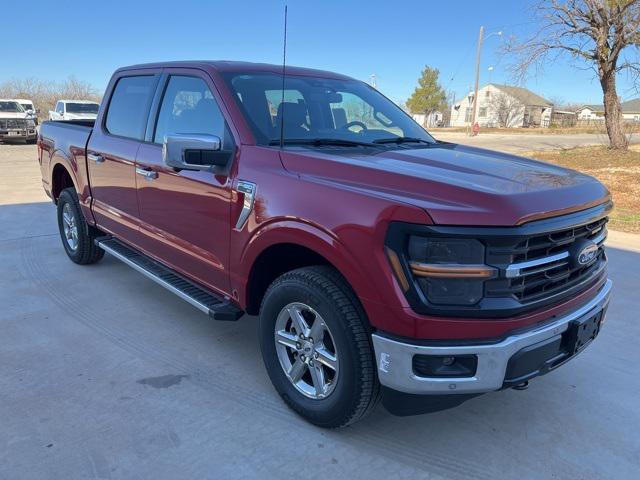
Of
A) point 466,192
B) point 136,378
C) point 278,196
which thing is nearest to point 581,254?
point 466,192

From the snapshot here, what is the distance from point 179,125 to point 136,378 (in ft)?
5.62

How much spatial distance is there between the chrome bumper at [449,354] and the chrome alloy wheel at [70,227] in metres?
4.21

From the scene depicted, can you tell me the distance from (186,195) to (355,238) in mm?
1498

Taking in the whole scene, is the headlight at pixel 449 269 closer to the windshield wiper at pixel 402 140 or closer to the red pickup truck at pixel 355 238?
the red pickup truck at pixel 355 238

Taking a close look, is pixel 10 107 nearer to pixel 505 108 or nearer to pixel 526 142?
pixel 526 142

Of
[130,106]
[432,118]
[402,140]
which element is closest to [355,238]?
[402,140]

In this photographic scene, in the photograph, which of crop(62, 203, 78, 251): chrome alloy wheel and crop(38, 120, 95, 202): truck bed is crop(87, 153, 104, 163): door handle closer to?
crop(38, 120, 95, 202): truck bed

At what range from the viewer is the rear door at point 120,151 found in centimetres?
409

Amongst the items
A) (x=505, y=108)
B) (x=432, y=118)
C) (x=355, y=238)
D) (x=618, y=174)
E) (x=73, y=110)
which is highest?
(x=505, y=108)

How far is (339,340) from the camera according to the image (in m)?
2.45

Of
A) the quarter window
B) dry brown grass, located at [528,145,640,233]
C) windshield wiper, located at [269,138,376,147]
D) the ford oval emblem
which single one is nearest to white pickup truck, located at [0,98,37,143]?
dry brown grass, located at [528,145,640,233]

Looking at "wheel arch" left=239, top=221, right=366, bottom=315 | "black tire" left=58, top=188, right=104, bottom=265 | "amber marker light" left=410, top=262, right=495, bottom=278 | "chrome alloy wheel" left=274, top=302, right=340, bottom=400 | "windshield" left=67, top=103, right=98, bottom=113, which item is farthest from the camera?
"windshield" left=67, top=103, right=98, bottom=113

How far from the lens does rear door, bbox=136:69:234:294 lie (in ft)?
10.4

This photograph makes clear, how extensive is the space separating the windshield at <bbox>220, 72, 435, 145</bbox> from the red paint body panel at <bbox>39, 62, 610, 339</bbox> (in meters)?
0.12
